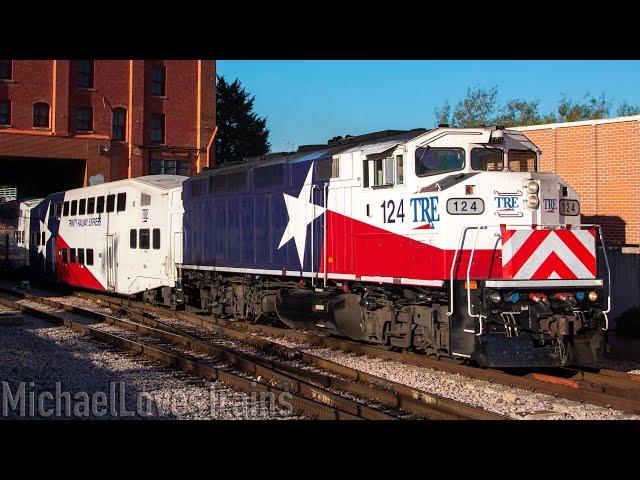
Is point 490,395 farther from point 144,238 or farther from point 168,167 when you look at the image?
point 168,167

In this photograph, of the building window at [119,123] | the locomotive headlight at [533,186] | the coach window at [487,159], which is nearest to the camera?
the locomotive headlight at [533,186]

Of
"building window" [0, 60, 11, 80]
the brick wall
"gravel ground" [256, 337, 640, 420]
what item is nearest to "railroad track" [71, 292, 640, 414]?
"gravel ground" [256, 337, 640, 420]

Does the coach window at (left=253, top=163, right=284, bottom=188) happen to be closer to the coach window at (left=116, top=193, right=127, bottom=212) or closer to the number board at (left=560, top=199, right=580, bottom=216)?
the number board at (left=560, top=199, right=580, bottom=216)

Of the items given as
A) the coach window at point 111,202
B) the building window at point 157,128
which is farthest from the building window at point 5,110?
the coach window at point 111,202

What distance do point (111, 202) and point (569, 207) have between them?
16.5m

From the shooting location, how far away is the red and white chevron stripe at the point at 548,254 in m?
10.4

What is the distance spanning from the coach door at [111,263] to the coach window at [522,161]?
15.6 meters

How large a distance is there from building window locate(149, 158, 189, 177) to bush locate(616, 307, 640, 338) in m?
34.0

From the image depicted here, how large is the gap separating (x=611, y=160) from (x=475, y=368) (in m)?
8.14

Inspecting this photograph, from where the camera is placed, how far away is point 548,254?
34.6ft

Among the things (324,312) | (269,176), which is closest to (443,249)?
(324,312)

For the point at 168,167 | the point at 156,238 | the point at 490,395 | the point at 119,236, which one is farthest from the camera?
the point at 168,167

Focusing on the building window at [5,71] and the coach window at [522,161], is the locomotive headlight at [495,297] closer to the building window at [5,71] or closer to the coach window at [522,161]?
the coach window at [522,161]
